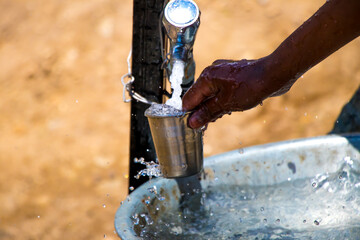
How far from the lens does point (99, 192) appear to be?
3.59m

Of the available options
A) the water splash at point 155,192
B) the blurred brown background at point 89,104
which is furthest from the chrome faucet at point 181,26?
the blurred brown background at point 89,104

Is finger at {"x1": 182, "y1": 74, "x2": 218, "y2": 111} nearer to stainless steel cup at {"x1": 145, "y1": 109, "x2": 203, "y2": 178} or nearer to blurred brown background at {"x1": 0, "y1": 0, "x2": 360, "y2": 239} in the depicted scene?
stainless steel cup at {"x1": 145, "y1": 109, "x2": 203, "y2": 178}

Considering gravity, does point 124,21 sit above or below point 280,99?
above

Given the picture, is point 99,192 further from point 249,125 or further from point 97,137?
point 249,125

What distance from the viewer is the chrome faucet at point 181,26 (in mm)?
1438

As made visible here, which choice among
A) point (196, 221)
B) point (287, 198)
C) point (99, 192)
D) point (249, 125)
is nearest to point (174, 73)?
point (196, 221)

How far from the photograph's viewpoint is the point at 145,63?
1.76 metres

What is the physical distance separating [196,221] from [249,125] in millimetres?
2409

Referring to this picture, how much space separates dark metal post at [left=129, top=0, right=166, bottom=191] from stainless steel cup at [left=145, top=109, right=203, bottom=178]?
1.25 feet

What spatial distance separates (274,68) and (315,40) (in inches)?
4.6

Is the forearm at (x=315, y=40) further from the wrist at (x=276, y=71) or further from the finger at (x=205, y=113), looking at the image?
the finger at (x=205, y=113)

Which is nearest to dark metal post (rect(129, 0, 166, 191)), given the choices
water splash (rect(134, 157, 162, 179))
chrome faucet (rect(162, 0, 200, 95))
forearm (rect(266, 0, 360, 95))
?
water splash (rect(134, 157, 162, 179))

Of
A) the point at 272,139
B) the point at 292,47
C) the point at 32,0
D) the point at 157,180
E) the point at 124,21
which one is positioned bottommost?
the point at 272,139

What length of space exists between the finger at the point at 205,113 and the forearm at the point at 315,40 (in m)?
0.15
